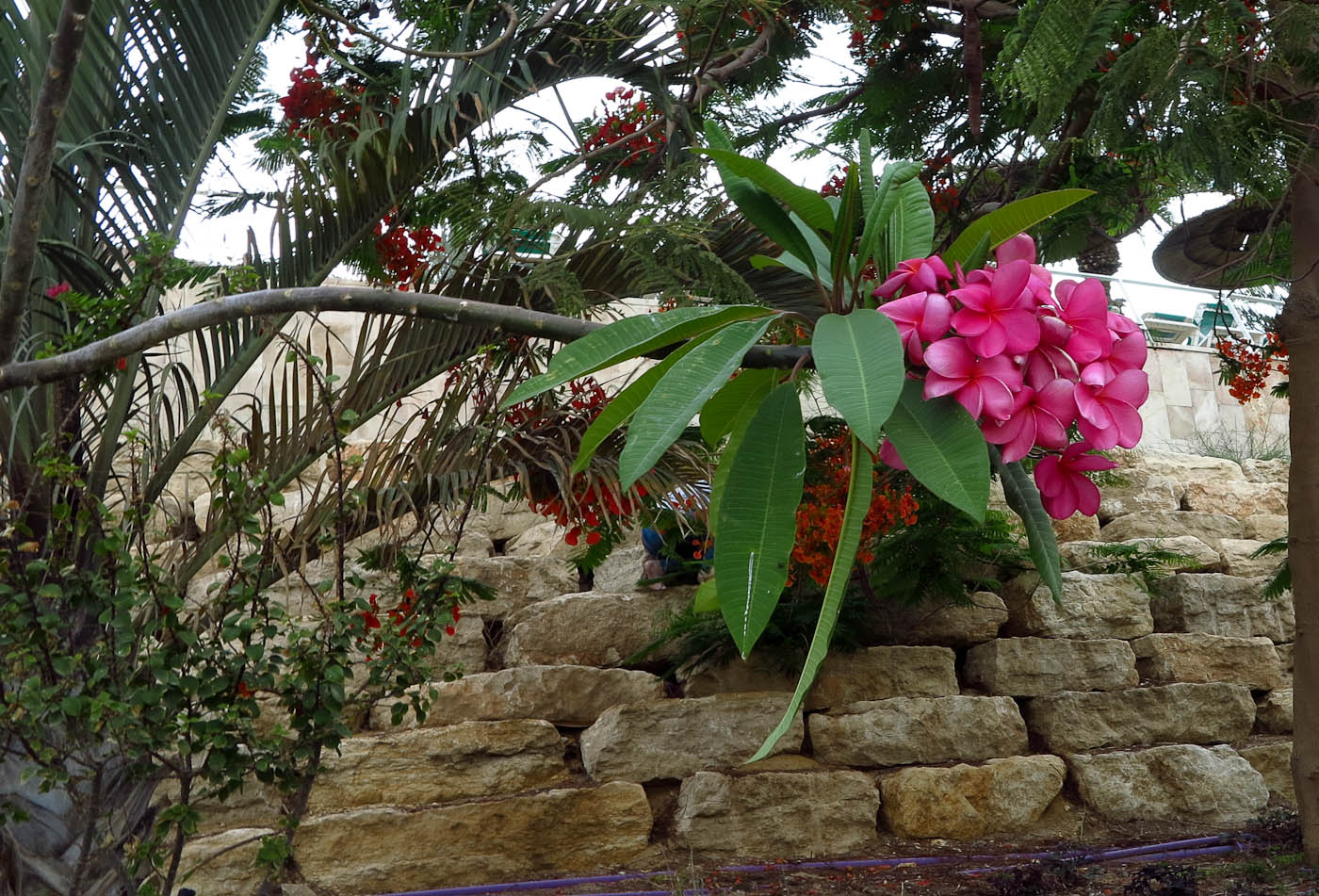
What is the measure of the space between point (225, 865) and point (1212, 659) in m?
4.18

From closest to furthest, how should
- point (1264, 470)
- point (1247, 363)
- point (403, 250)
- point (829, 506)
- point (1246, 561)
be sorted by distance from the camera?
point (403, 250) < point (829, 506) < point (1247, 363) < point (1246, 561) < point (1264, 470)

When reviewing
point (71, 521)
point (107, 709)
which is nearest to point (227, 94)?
point (71, 521)

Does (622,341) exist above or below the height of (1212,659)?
above

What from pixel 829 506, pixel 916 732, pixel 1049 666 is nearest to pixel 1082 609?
pixel 1049 666

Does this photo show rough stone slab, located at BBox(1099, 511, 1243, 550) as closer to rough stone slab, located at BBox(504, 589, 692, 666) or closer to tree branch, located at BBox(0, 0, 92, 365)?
rough stone slab, located at BBox(504, 589, 692, 666)

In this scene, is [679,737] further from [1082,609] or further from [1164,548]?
[1164,548]

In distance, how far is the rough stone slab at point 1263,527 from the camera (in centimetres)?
638

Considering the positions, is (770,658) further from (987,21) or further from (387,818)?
(987,21)

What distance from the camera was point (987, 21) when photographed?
12.1 feet

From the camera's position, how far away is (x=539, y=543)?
6.36 meters

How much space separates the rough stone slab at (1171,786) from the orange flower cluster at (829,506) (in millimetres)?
1341

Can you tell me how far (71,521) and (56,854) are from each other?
774mm

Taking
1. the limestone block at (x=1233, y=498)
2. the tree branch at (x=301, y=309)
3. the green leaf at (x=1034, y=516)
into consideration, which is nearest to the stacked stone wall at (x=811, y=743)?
the limestone block at (x=1233, y=498)

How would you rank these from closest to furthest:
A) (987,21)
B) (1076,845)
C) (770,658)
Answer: (987,21) → (1076,845) → (770,658)
